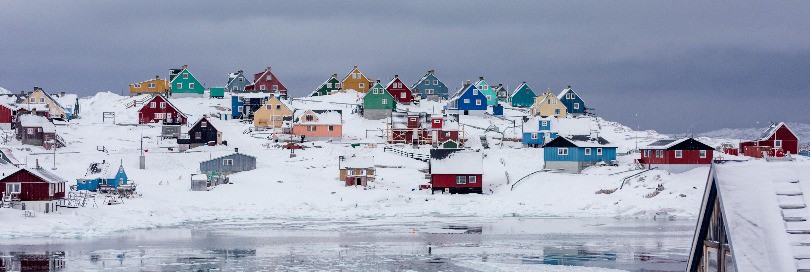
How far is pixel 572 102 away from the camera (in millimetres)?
115375

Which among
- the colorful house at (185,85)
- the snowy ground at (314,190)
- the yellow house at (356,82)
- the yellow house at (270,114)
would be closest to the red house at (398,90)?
the yellow house at (356,82)

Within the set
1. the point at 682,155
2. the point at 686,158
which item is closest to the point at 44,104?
the point at 682,155

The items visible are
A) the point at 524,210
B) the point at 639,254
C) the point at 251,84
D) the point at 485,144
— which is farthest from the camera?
the point at 251,84

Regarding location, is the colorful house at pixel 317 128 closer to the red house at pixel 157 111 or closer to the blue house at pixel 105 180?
the red house at pixel 157 111

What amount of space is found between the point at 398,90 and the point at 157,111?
27.7m

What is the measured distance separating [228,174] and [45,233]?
24569 mm

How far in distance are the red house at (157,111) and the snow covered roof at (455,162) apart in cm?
3444

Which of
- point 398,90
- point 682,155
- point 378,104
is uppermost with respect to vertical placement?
point 398,90

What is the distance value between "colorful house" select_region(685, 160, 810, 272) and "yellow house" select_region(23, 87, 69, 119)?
89853 mm

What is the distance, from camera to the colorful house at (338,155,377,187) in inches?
2899

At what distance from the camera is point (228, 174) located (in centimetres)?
7681

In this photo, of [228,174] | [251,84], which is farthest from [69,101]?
[228,174]

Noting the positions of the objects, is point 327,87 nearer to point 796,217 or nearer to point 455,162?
point 455,162

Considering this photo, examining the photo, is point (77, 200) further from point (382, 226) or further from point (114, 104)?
point (114, 104)
